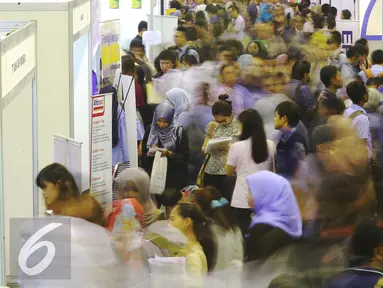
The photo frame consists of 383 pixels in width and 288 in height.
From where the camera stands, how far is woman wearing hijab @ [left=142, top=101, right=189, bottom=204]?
21.7ft

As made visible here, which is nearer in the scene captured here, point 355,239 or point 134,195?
point 355,239

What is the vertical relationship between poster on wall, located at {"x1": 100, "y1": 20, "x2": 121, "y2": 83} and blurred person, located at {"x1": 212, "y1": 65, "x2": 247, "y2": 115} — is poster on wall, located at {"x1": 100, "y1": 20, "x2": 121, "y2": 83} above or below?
above

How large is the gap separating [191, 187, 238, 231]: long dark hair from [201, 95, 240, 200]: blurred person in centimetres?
91

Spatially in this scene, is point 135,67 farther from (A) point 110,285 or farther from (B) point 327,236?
(A) point 110,285

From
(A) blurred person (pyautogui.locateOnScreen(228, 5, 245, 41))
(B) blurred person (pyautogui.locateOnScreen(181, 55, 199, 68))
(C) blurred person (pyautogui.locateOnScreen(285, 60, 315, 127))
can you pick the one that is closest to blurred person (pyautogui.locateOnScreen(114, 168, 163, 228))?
(C) blurred person (pyautogui.locateOnScreen(285, 60, 315, 127))

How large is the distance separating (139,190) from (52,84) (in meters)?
1.10

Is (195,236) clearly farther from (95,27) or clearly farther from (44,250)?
(95,27)

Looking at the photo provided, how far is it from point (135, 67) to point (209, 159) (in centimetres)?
240

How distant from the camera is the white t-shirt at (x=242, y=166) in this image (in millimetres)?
5820

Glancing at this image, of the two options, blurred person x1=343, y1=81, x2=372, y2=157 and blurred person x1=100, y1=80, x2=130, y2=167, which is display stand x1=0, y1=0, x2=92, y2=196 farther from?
blurred person x1=343, y1=81, x2=372, y2=157

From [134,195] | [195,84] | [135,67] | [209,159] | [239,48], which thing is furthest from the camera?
[239,48]

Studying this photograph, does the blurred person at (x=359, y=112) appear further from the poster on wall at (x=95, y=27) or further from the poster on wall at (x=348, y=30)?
the poster on wall at (x=348, y=30)

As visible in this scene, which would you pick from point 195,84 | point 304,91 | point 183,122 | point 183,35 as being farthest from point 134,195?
point 183,35

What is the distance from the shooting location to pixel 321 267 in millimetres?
4359
